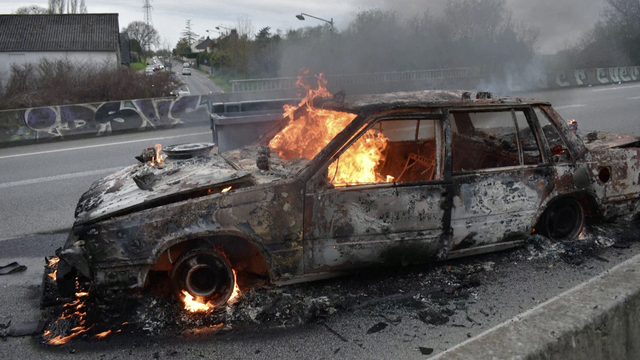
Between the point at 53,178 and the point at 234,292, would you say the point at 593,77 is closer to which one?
the point at 53,178

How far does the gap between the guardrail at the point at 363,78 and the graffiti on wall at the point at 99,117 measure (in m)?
4.92

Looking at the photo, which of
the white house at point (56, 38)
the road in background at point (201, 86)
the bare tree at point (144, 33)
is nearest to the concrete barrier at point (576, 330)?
the road in background at point (201, 86)

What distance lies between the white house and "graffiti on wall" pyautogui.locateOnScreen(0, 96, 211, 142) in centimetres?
2547

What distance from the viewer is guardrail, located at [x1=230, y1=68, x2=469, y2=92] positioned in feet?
56.9

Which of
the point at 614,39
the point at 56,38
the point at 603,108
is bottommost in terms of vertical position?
the point at 603,108

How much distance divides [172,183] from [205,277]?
755 millimetres

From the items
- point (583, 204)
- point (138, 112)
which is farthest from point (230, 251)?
point (138, 112)

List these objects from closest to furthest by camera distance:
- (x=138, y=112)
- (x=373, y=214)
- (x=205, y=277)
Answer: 1. (x=205, y=277)
2. (x=373, y=214)
3. (x=138, y=112)

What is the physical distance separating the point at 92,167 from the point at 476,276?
290 inches

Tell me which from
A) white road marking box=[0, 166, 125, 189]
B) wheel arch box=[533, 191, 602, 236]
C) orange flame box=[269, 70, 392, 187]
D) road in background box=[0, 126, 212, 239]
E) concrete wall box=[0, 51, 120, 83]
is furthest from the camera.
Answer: concrete wall box=[0, 51, 120, 83]

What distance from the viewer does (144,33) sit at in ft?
268

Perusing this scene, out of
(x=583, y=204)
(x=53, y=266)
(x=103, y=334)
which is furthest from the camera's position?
(x=583, y=204)

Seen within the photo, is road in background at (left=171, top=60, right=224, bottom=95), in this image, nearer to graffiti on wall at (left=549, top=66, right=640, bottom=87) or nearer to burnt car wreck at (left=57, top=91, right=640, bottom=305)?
graffiti on wall at (left=549, top=66, right=640, bottom=87)

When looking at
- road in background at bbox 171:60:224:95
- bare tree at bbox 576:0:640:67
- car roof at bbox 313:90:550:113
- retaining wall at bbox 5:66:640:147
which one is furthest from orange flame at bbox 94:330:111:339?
bare tree at bbox 576:0:640:67
